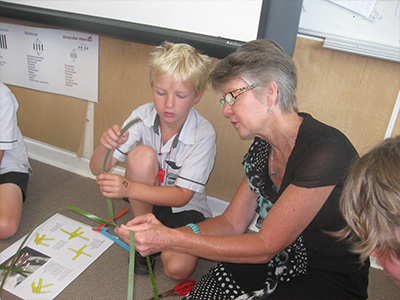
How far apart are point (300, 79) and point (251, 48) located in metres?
0.59

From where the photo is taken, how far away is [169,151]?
1.54 metres

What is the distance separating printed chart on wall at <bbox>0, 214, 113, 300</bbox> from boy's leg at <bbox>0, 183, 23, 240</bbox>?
0.25 feet

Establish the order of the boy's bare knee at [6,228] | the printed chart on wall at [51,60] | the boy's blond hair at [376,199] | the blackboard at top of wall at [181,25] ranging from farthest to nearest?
the printed chart on wall at [51,60] → the boy's bare knee at [6,228] → the blackboard at top of wall at [181,25] → the boy's blond hair at [376,199]

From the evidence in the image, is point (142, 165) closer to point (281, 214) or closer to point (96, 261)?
point (96, 261)

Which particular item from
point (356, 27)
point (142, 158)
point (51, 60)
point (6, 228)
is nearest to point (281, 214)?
point (142, 158)

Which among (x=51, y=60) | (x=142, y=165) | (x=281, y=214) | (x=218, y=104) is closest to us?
(x=281, y=214)

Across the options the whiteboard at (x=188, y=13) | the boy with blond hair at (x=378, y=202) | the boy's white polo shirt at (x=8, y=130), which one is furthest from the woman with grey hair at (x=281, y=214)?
the boy's white polo shirt at (x=8, y=130)

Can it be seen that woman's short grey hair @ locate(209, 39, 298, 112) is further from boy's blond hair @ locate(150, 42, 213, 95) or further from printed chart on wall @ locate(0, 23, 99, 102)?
printed chart on wall @ locate(0, 23, 99, 102)

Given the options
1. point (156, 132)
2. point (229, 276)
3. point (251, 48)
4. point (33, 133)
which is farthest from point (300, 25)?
point (33, 133)

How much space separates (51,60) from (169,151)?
1078 millimetres

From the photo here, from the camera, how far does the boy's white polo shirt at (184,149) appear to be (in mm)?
1462

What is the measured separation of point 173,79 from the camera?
1.36 metres

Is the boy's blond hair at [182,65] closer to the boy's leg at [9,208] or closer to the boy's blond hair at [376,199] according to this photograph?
the boy's blond hair at [376,199]

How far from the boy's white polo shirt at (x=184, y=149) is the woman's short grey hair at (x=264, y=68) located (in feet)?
1.55
